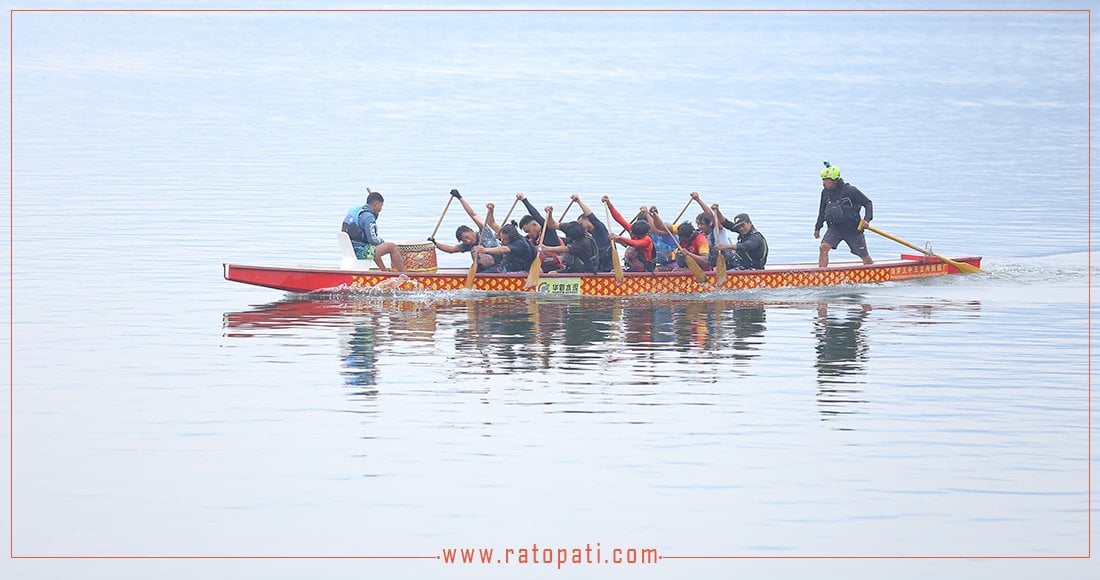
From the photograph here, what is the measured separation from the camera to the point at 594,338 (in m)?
28.4

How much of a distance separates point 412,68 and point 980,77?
29.8 meters

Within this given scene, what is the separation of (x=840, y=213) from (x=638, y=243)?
12.5ft

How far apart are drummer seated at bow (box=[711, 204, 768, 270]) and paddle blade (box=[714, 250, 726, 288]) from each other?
0.37m

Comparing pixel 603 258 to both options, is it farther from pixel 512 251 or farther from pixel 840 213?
pixel 840 213

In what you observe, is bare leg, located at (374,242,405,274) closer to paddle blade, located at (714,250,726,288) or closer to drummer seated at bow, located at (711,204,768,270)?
paddle blade, located at (714,250,726,288)

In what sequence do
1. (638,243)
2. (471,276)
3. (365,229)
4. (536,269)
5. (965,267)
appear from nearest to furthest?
(536,269)
(471,276)
(638,243)
(365,229)
(965,267)

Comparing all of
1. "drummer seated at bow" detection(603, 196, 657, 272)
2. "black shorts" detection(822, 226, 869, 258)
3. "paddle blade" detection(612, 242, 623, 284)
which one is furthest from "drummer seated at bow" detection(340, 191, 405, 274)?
"black shorts" detection(822, 226, 869, 258)

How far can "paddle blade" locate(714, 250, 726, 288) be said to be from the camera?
32.2m

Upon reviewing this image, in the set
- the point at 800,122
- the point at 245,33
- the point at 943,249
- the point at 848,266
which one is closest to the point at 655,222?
the point at 848,266

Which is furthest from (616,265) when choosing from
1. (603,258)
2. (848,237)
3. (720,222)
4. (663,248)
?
(848,237)

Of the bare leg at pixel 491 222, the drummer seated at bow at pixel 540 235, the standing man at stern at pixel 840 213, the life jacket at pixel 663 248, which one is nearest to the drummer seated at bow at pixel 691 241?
the life jacket at pixel 663 248

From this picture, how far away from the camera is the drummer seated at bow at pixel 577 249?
3170 centimetres

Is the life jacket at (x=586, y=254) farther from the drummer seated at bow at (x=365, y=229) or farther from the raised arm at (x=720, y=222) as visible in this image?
the drummer seated at bow at (x=365, y=229)

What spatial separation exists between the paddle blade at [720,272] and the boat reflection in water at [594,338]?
0.32 m
